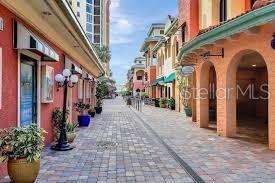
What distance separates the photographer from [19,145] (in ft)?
17.5

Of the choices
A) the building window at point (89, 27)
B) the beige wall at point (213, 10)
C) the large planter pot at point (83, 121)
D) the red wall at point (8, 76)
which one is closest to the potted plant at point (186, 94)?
the beige wall at point (213, 10)

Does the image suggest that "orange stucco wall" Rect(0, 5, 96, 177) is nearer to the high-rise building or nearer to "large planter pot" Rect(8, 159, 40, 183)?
"large planter pot" Rect(8, 159, 40, 183)

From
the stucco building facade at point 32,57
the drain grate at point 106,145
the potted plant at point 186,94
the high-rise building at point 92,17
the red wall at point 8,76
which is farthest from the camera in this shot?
the high-rise building at point 92,17

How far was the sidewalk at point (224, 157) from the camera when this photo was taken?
6.13 m

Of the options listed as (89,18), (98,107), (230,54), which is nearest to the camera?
(230,54)

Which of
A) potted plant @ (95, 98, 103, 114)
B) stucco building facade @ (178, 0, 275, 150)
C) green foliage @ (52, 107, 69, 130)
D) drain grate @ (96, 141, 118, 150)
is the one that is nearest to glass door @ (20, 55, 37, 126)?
green foliage @ (52, 107, 69, 130)

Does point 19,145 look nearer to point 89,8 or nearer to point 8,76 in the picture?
point 8,76

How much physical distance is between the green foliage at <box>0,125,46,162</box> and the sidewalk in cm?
324

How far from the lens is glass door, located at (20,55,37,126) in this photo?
7406mm

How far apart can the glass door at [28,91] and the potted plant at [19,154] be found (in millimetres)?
1915

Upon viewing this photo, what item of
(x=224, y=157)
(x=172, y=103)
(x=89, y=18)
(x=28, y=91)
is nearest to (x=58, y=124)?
(x=28, y=91)

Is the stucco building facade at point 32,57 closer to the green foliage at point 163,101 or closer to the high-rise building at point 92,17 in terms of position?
the green foliage at point 163,101

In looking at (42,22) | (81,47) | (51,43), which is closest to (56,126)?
(51,43)

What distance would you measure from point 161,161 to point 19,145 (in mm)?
3552
